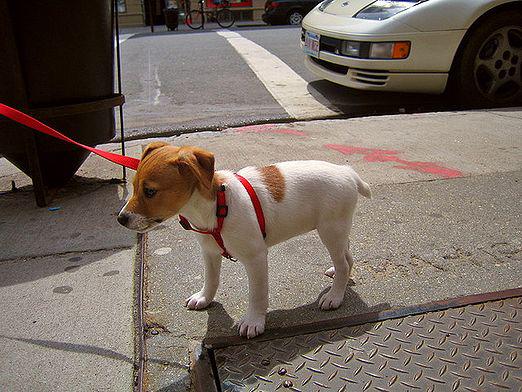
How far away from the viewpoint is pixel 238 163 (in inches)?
165

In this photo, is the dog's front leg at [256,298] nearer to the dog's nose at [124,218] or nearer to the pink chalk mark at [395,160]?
the dog's nose at [124,218]

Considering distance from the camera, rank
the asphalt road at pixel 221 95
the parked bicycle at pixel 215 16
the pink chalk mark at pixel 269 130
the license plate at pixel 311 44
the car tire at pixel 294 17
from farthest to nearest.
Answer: the parked bicycle at pixel 215 16 → the car tire at pixel 294 17 → the license plate at pixel 311 44 → the asphalt road at pixel 221 95 → the pink chalk mark at pixel 269 130

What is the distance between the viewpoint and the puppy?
6.49 feet

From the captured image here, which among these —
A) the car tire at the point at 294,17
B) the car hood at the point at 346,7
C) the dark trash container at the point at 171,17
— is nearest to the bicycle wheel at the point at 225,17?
the dark trash container at the point at 171,17

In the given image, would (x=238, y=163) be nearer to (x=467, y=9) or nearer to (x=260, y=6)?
(x=467, y=9)

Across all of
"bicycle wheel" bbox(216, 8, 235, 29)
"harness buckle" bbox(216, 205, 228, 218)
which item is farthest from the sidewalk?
"bicycle wheel" bbox(216, 8, 235, 29)

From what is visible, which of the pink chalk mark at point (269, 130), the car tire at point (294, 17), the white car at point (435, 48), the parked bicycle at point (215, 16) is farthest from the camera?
the parked bicycle at point (215, 16)

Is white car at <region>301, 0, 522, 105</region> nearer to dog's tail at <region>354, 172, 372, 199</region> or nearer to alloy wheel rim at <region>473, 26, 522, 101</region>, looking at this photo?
alloy wheel rim at <region>473, 26, 522, 101</region>

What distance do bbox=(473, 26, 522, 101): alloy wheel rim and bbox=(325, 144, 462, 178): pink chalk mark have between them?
83.9 inches

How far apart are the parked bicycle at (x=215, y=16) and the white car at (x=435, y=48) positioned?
17041 millimetres

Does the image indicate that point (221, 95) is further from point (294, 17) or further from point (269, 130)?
point (294, 17)

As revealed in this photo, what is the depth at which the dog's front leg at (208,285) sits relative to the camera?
2352mm

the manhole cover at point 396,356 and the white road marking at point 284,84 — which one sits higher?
the manhole cover at point 396,356

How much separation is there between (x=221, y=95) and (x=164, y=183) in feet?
16.6
